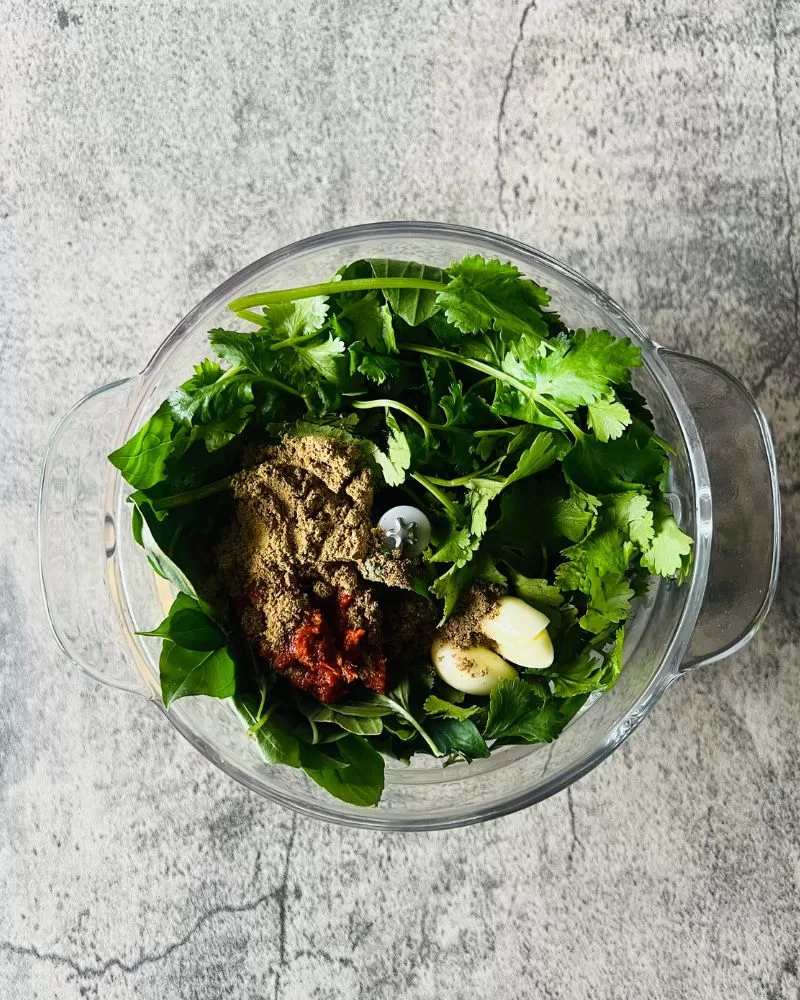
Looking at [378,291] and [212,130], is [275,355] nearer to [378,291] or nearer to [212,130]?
[378,291]

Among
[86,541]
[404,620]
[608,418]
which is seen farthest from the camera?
[86,541]

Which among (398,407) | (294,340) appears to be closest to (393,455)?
(398,407)

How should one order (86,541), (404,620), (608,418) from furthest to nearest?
(86,541) → (404,620) → (608,418)

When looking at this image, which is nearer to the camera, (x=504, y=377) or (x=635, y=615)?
(x=504, y=377)

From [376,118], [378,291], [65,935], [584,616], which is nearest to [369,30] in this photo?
[376,118]

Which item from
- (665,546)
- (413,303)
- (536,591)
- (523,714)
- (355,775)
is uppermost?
(413,303)

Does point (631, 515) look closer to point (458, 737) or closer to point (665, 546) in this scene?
point (665, 546)

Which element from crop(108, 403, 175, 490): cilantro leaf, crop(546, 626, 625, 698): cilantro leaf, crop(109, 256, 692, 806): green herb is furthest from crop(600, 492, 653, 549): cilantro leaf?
crop(108, 403, 175, 490): cilantro leaf

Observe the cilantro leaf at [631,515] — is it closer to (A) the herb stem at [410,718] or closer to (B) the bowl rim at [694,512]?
(B) the bowl rim at [694,512]

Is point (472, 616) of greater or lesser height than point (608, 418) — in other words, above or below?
below
